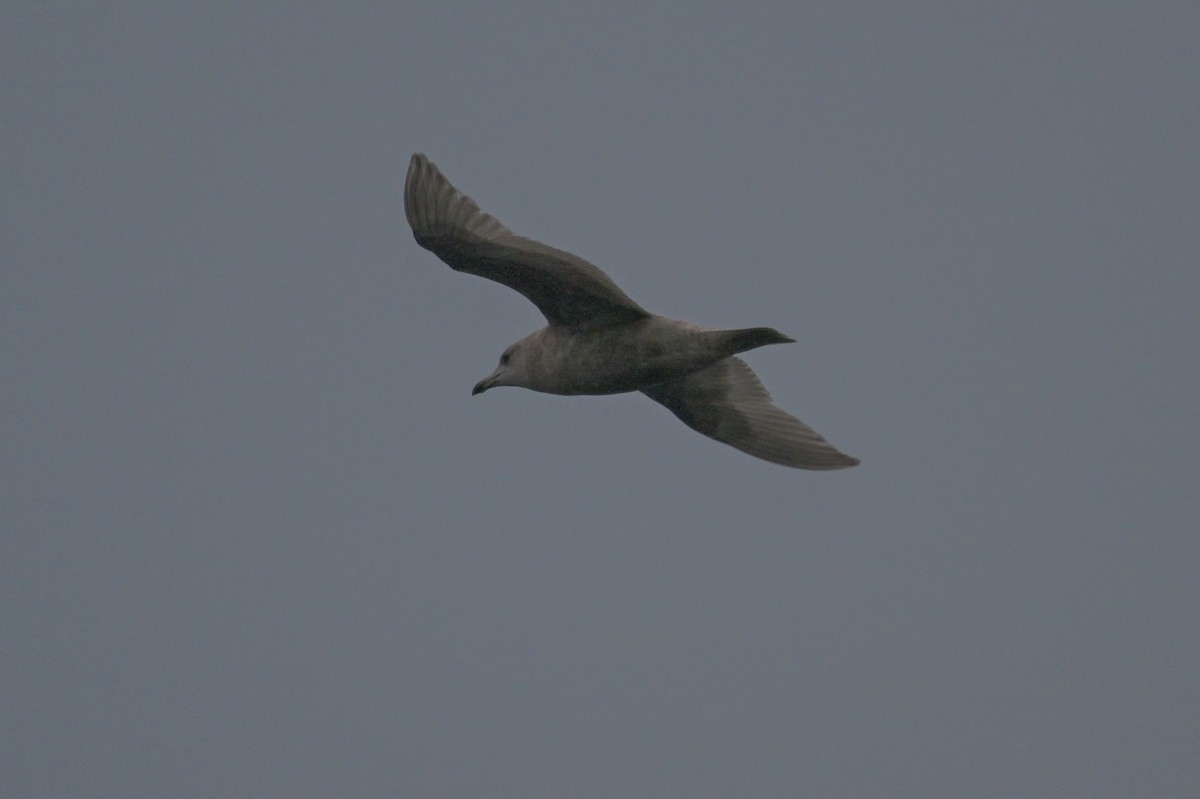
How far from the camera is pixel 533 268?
11.8 m

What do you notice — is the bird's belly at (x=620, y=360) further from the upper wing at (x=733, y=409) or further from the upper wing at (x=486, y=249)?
the upper wing at (x=733, y=409)

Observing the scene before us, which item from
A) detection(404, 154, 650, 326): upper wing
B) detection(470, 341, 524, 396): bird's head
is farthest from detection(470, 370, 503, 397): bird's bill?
detection(404, 154, 650, 326): upper wing

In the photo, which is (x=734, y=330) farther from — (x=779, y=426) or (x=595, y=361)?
(x=779, y=426)

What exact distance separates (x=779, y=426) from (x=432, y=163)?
4071mm

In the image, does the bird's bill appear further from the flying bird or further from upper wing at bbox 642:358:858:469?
upper wing at bbox 642:358:858:469

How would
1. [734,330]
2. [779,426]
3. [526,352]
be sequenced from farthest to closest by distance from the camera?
1. [779,426]
2. [526,352]
3. [734,330]

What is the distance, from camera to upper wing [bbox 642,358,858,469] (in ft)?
44.7

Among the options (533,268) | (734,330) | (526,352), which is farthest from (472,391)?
(734,330)

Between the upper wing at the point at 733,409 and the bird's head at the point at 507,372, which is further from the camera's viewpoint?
the upper wing at the point at 733,409

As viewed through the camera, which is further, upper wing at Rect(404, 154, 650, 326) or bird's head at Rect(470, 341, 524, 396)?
bird's head at Rect(470, 341, 524, 396)

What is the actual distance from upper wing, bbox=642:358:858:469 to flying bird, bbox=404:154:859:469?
0.25ft

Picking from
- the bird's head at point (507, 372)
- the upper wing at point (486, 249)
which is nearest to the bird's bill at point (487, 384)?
the bird's head at point (507, 372)

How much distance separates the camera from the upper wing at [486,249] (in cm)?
1170

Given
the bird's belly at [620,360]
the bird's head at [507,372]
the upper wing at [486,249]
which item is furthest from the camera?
the bird's head at [507,372]
